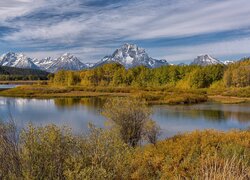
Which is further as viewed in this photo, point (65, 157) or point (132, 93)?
point (132, 93)

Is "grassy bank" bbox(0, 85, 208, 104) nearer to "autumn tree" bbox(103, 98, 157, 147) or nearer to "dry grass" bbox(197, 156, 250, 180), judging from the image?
"autumn tree" bbox(103, 98, 157, 147)

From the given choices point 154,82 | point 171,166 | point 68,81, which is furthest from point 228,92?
point 171,166

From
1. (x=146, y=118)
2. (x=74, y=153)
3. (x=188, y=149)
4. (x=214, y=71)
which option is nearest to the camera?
(x=74, y=153)

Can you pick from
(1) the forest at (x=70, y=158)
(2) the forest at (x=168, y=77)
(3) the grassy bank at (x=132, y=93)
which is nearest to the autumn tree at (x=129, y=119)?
(1) the forest at (x=70, y=158)

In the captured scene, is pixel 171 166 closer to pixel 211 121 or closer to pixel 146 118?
pixel 146 118

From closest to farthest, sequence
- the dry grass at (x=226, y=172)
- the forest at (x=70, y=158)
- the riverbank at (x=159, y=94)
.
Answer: the dry grass at (x=226, y=172), the forest at (x=70, y=158), the riverbank at (x=159, y=94)

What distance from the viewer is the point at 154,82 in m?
113

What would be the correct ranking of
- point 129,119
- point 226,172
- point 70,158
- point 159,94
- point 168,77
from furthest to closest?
point 168,77 → point 159,94 → point 129,119 → point 70,158 → point 226,172

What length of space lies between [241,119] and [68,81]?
307 ft

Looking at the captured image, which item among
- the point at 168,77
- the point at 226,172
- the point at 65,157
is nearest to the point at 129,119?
the point at 65,157

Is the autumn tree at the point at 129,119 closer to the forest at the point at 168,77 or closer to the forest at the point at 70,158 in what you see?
the forest at the point at 70,158

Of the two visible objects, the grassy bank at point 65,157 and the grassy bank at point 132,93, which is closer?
the grassy bank at point 65,157

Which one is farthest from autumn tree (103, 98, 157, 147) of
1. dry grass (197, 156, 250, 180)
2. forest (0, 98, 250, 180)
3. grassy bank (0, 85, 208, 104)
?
grassy bank (0, 85, 208, 104)

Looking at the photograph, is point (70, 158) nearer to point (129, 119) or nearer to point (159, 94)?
point (129, 119)
